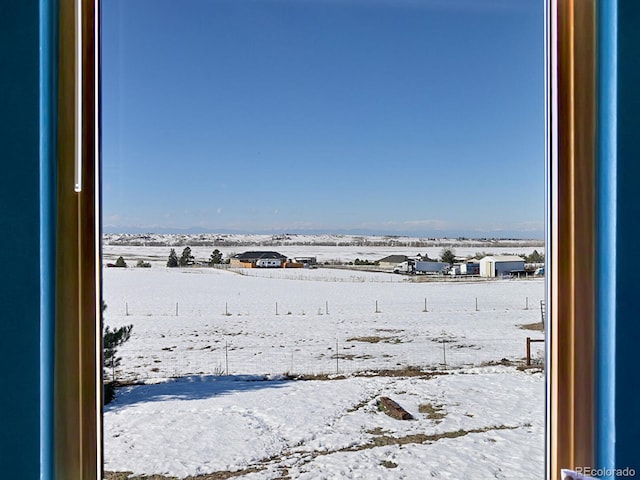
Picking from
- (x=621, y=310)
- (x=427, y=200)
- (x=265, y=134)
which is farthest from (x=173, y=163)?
(x=621, y=310)

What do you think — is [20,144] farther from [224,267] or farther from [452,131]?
[452,131]

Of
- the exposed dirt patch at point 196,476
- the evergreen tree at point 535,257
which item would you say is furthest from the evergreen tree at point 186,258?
the evergreen tree at point 535,257

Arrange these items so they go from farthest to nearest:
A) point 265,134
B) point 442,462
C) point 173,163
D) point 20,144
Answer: point 265,134 → point 173,163 → point 442,462 → point 20,144

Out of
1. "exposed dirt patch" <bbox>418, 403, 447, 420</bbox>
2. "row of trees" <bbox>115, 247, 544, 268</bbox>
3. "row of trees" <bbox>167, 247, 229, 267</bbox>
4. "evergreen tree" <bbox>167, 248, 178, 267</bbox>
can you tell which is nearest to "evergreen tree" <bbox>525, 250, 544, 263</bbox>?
"row of trees" <bbox>115, 247, 544, 268</bbox>

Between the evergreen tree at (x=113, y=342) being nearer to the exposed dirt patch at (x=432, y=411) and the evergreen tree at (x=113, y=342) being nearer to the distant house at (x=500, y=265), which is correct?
the exposed dirt patch at (x=432, y=411)

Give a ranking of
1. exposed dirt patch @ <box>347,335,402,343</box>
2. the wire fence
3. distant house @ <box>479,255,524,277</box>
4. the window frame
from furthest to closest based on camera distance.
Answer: exposed dirt patch @ <box>347,335,402,343</box>
the wire fence
distant house @ <box>479,255,524,277</box>
the window frame

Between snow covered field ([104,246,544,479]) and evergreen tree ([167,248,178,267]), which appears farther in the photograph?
evergreen tree ([167,248,178,267])

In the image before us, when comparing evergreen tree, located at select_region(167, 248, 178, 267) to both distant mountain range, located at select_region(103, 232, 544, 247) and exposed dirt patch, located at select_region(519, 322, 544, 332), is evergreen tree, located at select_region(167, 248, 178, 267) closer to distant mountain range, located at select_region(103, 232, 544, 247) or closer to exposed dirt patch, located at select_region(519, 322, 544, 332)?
distant mountain range, located at select_region(103, 232, 544, 247)
